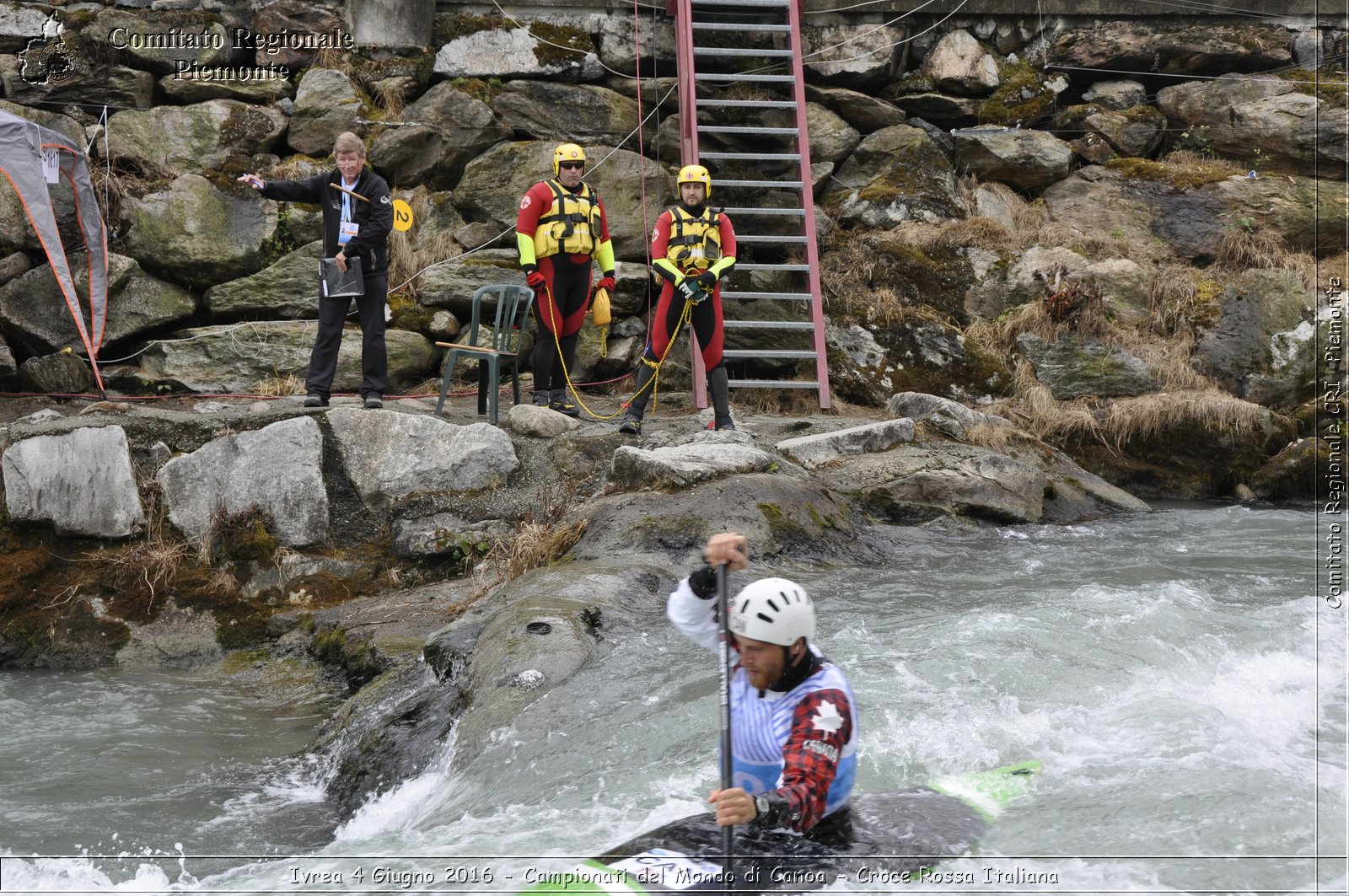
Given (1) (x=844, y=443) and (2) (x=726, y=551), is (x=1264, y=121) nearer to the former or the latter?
(1) (x=844, y=443)

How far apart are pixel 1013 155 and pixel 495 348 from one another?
21.9ft

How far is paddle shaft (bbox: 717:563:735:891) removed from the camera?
348 centimetres

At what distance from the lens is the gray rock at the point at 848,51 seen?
1246 centimetres

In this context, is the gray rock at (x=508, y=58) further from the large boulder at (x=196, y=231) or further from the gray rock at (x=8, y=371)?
→ the gray rock at (x=8, y=371)

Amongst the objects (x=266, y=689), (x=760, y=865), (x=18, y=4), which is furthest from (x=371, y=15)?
(x=760, y=865)

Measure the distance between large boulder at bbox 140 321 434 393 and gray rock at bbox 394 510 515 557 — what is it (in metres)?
2.52

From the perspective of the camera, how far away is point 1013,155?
12.5 metres

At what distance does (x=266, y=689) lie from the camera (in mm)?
6543

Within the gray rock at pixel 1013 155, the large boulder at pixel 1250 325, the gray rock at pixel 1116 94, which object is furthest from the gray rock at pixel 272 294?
the gray rock at pixel 1116 94

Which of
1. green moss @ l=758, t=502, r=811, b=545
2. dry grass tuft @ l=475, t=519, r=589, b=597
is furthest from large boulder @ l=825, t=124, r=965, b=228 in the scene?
dry grass tuft @ l=475, t=519, r=589, b=597

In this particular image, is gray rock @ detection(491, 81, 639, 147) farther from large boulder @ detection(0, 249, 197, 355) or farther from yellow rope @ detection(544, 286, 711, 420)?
large boulder @ detection(0, 249, 197, 355)

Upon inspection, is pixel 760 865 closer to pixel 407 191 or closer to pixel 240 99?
pixel 407 191

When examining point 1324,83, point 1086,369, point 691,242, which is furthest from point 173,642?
point 1324,83

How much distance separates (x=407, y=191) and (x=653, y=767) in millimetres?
7996
